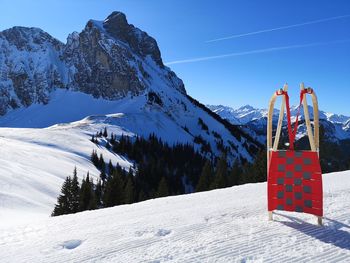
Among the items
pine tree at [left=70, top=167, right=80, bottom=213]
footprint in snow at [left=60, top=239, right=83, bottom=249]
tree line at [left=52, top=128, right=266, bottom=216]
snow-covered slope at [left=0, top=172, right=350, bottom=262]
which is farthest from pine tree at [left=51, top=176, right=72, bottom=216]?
footprint in snow at [left=60, top=239, right=83, bottom=249]

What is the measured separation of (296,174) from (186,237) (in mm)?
2937

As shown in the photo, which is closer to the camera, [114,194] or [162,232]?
[162,232]

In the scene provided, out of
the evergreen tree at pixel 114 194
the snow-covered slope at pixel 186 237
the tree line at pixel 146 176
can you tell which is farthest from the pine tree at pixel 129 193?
the snow-covered slope at pixel 186 237

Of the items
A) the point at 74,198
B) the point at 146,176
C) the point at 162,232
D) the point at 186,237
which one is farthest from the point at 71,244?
the point at 146,176

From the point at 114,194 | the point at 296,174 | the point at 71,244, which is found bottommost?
the point at 114,194

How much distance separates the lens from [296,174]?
7898 millimetres

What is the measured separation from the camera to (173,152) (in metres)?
165

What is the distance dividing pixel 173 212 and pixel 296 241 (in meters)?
3.71

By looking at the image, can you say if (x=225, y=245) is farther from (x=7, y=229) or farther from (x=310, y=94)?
(x=7, y=229)

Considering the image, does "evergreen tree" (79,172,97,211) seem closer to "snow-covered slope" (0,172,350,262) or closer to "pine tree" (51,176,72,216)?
"pine tree" (51,176,72,216)

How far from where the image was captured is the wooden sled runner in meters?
7.62

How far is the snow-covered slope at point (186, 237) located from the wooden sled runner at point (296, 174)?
16.6 inches

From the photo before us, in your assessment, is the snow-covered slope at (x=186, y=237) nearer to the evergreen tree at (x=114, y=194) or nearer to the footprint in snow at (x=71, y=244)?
the footprint in snow at (x=71, y=244)

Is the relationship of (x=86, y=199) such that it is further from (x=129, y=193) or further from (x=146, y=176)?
(x=146, y=176)
